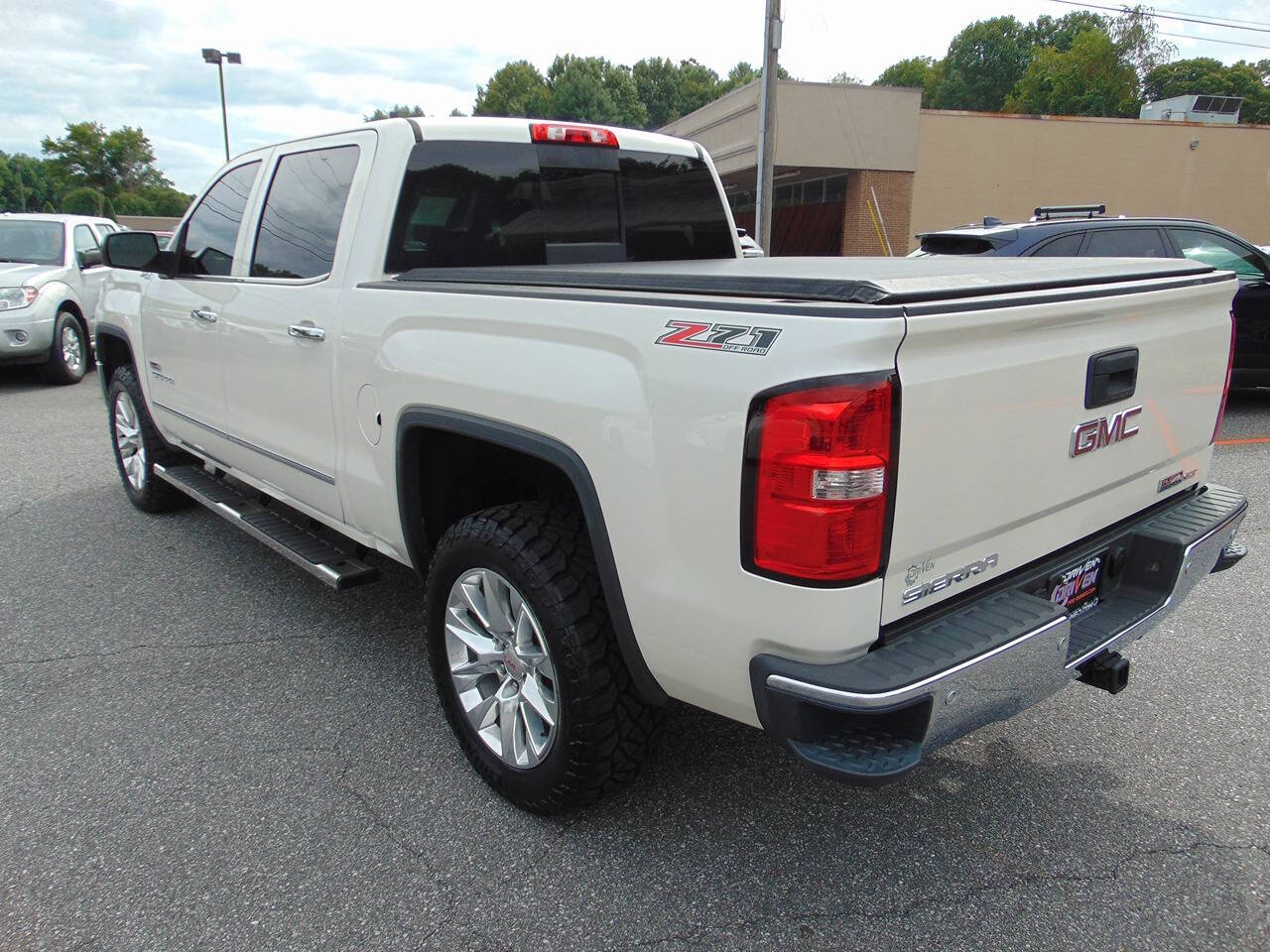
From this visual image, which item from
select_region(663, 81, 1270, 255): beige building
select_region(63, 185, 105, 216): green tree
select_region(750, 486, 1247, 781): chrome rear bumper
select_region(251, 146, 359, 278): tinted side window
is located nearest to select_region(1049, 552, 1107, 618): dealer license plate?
select_region(750, 486, 1247, 781): chrome rear bumper

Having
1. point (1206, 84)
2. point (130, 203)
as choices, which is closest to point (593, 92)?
point (130, 203)

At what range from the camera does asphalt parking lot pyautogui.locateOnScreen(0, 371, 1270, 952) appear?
7.31ft

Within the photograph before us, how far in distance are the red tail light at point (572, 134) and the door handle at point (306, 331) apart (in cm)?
115

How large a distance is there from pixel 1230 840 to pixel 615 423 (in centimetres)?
208

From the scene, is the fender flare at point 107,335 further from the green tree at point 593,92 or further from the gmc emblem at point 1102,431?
the green tree at point 593,92

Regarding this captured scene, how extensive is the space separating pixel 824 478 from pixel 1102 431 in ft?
3.41

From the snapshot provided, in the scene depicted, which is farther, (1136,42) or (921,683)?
(1136,42)

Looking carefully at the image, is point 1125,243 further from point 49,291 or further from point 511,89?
point 511,89

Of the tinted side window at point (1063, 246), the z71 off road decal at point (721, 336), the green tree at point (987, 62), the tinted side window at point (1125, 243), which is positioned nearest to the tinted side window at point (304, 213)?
the z71 off road decal at point (721, 336)

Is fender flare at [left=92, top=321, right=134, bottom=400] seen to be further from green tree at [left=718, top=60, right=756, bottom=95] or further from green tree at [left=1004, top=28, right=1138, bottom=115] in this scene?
green tree at [left=718, top=60, right=756, bottom=95]

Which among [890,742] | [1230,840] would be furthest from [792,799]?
[1230,840]

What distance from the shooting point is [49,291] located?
1038 centimetres

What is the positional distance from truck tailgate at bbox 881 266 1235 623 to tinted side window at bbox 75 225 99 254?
40.4 feet

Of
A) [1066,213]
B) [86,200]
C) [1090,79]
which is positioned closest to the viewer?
[1066,213]
